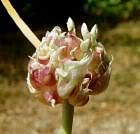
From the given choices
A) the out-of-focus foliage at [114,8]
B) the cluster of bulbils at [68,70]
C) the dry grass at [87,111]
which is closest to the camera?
the cluster of bulbils at [68,70]

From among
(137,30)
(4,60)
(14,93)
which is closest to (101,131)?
(14,93)

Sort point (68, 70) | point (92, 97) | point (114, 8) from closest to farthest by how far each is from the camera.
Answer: point (68, 70) < point (92, 97) < point (114, 8)

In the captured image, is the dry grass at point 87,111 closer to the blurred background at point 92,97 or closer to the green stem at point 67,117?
the blurred background at point 92,97

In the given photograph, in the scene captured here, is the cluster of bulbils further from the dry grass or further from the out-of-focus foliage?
the out-of-focus foliage

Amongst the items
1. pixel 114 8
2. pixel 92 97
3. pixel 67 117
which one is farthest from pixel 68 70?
pixel 114 8

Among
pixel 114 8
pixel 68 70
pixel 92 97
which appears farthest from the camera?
pixel 114 8

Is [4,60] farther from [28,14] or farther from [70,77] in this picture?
[70,77]

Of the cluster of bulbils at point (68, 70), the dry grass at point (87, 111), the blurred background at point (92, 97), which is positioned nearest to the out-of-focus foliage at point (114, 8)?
the blurred background at point (92, 97)

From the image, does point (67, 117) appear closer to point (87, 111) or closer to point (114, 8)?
point (87, 111)
